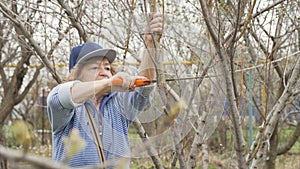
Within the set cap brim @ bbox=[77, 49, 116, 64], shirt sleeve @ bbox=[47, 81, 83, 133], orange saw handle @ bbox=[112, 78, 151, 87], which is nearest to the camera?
orange saw handle @ bbox=[112, 78, 151, 87]

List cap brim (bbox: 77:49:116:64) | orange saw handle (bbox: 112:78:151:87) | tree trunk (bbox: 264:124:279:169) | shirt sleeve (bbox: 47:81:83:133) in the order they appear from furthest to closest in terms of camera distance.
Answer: tree trunk (bbox: 264:124:279:169) → cap brim (bbox: 77:49:116:64) → shirt sleeve (bbox: 47:81:83:133) → orange saw handle (bbox: 112:78:151:87)

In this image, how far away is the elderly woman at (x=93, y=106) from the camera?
2240 mm

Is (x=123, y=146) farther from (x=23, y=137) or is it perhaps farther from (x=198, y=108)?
(x=23, y=137)

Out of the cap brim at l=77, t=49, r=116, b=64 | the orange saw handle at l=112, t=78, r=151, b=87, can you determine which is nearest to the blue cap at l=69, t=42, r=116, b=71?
the cap brim at l=77, t=49, r=116, b=64

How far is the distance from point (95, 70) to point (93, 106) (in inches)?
7.6

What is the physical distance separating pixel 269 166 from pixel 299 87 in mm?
3056

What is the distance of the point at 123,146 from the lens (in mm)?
2354

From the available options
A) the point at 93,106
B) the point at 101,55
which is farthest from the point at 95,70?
the point at 93,106

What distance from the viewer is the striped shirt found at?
227 centimetres

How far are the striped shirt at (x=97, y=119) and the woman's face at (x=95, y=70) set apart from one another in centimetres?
8

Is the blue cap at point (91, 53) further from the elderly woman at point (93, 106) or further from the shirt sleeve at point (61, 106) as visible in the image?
the shirt sleeve at point (61, 106)

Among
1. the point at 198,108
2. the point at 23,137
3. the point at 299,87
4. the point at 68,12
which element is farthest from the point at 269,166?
the point at 23,137

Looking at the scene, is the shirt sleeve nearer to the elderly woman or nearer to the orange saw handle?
the elderly woman

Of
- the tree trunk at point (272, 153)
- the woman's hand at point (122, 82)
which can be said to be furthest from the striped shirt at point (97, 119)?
the tree trunk at point (272, 153)
